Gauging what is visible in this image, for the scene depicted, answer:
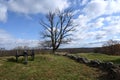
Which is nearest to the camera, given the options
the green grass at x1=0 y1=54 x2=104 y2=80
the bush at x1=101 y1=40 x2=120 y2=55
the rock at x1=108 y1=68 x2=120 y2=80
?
the rock at x1=108 y1=68 x2=120 y2=80

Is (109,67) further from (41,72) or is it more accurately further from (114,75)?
(41,72)

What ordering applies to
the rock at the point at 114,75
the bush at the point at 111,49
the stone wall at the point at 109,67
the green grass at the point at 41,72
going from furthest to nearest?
the bush at the point at 111,49 < the green grass at the point at 41,72 < the stone wall at the point at 109,67 < the rock at the point at 114,75

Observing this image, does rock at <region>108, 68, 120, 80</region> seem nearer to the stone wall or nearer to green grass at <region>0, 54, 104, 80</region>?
the stone wall

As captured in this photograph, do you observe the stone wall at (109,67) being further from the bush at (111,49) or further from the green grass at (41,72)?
the bush at (111,49)

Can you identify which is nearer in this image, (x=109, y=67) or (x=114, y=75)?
(x=114, y=75)

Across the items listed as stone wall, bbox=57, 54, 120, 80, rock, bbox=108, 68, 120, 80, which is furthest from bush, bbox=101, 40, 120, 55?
rock, bbox=108, 68, 120, 80

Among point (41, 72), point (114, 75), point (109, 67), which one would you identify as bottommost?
point (114, 75)

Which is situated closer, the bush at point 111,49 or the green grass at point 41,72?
the green grass at point 41,72

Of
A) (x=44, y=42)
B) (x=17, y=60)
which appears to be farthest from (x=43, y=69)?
(x=44, y=42)

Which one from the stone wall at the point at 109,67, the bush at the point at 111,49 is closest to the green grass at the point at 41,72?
the stone wall at the point at 109,67

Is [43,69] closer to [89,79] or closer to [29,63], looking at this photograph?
[29,63]

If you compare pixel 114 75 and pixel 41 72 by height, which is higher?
Result: pixel 41 72

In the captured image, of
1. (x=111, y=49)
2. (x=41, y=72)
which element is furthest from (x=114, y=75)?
(x=111, y=49)

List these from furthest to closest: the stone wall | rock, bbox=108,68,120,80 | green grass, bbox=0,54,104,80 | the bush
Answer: the bush, green grass, bbox=0,54,104,80, the stone wall, rock, bbox=108,68,120,80
